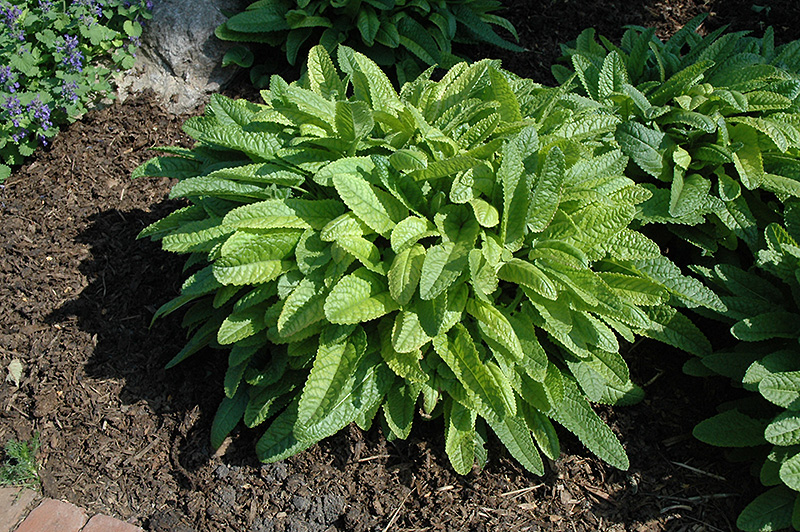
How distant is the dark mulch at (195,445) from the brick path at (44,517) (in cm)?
5

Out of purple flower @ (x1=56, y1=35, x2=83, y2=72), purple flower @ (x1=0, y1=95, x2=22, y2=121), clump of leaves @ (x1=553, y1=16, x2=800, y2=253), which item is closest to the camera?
clump of leaves @ (x1=553, y1=16, x2=800, y2=253)

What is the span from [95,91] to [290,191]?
2166mm

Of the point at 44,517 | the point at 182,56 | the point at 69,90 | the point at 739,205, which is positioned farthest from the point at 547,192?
the point at 69,90

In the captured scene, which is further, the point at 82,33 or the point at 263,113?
the point at 82,33

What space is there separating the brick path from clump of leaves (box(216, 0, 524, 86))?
2.53 m

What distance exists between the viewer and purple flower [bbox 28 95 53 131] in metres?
3.47

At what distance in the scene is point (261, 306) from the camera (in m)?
2.33

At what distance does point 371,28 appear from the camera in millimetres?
3539

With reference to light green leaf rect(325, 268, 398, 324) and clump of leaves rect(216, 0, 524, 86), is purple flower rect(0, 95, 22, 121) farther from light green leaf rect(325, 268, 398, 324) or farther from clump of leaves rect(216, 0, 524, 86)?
light green leaf rect(325, 268, 398, 324)

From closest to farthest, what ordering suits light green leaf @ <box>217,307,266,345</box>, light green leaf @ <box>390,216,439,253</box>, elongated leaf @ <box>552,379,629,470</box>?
light green leaf @ <box>390,216,439,253</box> < light green leaf @ <box>217,307,266,345</box> < elongated leaf @ <box>552,379,629,470</box>

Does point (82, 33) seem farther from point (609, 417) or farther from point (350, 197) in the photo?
point (609, 417)

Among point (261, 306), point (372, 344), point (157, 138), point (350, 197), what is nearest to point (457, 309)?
point (372, 344)

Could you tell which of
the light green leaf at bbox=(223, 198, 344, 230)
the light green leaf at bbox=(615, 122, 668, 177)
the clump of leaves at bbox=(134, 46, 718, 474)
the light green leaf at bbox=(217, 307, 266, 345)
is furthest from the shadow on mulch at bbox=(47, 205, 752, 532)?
the light green leaf at bbox=(223, 198, 344, 230)

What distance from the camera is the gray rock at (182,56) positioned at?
386cm
